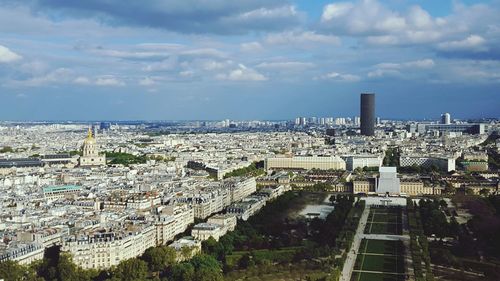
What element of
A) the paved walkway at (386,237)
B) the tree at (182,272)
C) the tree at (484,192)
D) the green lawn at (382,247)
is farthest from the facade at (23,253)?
the tree at (484,192)

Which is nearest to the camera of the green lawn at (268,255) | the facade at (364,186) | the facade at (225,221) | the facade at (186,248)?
the facade at (186,248)

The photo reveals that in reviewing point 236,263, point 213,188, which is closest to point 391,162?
point 213,188

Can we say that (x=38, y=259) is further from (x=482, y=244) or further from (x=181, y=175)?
(x=181, y=175)

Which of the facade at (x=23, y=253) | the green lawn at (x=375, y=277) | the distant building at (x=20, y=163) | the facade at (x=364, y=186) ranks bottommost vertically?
the green lawn at (x=375, y=277)

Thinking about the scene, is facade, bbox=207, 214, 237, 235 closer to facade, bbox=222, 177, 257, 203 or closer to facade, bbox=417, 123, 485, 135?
facade, bbox=222, 177, 257, 203

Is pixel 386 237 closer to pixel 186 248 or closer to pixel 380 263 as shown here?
pixel 380 263

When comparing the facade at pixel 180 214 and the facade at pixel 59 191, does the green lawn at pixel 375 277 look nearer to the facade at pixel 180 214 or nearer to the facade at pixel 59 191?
the facade at pixel 180 214

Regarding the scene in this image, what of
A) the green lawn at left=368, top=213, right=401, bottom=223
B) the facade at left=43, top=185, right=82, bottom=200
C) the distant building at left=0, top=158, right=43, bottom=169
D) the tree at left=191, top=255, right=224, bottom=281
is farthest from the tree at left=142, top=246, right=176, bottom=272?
the distant building at left=0, top=158, right=43, bottom=169
